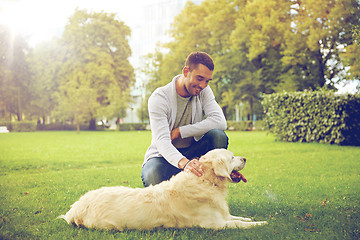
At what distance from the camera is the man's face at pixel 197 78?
4207 mm

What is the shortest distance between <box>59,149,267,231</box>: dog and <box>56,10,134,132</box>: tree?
38.7 metres

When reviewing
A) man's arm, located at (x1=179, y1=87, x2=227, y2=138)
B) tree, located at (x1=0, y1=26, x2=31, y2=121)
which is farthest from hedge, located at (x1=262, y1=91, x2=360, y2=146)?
tree, located at (x1=0, y1=26, x2=31, y2=121)

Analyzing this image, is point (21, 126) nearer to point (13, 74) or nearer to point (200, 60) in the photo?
point (13, 74)

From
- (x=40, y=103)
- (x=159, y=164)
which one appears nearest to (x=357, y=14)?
(x=159, y=164)

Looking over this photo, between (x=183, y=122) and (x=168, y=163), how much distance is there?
73 cm

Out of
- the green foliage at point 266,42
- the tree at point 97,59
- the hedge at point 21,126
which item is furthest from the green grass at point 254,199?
the tree at point 97,59

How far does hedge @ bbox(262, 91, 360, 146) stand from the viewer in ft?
45.0

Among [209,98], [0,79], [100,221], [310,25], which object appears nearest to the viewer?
[100,221]

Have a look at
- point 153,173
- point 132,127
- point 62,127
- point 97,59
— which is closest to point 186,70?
point 153,173

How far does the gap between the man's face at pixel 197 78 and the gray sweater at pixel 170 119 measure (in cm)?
38

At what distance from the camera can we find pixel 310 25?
20.9 meters

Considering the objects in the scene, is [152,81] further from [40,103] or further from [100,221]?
[100,221]

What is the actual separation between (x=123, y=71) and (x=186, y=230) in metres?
44.2

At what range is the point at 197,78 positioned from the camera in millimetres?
4289
